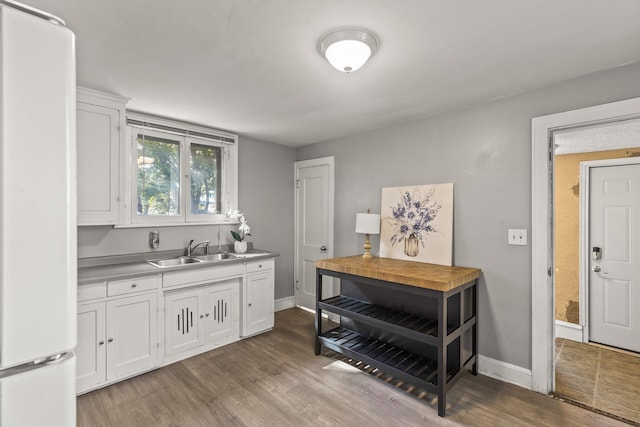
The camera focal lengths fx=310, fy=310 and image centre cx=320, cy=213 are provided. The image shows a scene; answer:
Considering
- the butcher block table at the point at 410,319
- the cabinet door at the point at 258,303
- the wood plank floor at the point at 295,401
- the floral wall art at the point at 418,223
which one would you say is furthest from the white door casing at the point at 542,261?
the cabinet door at the point at 258,303

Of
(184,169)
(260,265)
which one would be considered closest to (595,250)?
(260,265)

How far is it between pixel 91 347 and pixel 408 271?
2531mm

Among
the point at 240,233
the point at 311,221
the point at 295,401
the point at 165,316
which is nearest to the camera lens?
the point at 295,401

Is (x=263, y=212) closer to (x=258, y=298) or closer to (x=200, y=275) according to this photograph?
(x=258, y=298)

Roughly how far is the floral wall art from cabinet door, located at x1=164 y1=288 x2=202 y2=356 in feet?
6.47

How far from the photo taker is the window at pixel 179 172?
312 cm

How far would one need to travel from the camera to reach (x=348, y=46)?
66.9 inches

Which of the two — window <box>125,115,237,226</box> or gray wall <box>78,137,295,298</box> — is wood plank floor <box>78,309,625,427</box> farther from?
window <box>125,115,237,226</box>

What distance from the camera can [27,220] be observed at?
21.4 inches

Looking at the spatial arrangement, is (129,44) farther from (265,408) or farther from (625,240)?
(625,240)

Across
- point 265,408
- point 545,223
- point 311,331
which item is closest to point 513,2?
point 545,223

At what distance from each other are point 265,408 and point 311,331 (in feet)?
4.73

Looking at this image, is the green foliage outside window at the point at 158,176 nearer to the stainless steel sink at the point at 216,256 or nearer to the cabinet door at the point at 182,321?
the stainless steel sink at the point at 216,256

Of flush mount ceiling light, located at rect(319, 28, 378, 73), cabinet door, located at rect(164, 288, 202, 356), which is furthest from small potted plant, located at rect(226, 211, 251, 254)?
flush mount ceiling light, located at rect(319, 28, 378, 73)
